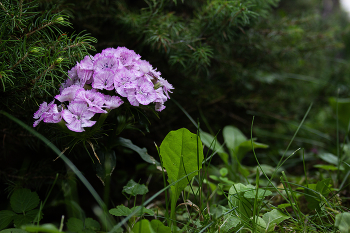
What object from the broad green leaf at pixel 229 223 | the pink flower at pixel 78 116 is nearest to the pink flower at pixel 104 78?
the pink flower at pixel 78 116

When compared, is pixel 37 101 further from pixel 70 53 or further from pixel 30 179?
pixel 30 179

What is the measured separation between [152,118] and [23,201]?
2.74ft

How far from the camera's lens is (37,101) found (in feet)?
3.34

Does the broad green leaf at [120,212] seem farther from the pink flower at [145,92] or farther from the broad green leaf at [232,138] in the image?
the broad green leaf at [232,138]

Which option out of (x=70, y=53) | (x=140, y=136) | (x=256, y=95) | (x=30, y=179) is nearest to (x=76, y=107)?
(x=70, y=53)

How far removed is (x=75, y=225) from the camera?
96cm

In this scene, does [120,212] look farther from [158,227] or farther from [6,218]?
[6,218]

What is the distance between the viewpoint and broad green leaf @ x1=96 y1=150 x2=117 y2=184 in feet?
3.23

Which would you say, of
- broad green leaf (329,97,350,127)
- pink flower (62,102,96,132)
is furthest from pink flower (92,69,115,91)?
broad green leaf (329,97,350,127)

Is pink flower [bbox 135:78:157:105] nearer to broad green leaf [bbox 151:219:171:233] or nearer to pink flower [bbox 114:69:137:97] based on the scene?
pink flower [bbox 114:69:137:97]

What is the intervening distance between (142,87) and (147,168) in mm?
753

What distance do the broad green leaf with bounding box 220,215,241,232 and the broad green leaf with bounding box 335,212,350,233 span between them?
0.36m

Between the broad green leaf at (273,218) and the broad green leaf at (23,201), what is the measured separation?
39.6 inches

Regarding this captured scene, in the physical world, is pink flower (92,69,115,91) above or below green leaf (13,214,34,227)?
above
